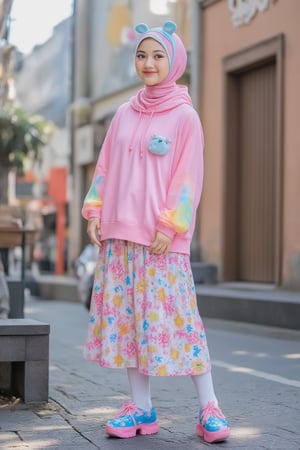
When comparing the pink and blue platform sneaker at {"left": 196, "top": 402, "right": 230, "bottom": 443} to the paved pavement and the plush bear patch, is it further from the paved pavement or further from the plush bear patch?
the plush bear patch

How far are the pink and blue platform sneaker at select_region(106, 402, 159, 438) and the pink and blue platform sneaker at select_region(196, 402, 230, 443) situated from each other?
225 millimetres

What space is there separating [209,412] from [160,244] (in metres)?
0.77

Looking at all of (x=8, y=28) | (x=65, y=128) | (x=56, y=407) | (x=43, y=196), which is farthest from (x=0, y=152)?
(x=56, y=407)

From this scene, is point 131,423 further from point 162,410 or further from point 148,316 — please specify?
point 162,410

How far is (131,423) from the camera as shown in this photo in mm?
4348

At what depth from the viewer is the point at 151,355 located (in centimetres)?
418

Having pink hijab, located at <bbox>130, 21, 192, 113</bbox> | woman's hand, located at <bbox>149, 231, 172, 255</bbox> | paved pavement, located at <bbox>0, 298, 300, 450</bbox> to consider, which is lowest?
paved pavement, located at <bbox>0, 298, 300, 450</bbox>

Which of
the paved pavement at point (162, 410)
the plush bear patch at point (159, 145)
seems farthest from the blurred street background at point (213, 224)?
the plush bear patch at point (159, 145)

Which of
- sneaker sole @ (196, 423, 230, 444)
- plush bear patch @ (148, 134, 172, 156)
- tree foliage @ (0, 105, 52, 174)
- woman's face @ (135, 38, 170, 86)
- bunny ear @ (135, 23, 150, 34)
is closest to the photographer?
sneaker sole @ (196, 423, 230, 444)

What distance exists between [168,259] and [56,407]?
1299mm

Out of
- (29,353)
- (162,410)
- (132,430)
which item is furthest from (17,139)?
(132,430)

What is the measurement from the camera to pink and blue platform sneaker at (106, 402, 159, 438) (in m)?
4.31

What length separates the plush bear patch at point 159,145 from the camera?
4293mm

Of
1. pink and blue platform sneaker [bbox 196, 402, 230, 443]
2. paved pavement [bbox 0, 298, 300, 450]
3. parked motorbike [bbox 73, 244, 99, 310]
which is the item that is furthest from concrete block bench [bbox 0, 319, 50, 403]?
parked motorbike [bbox 73, 244, 99, 310]
